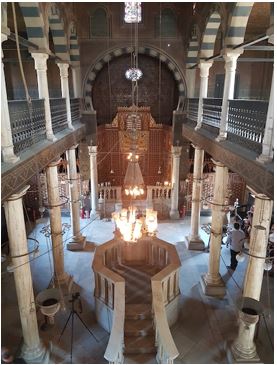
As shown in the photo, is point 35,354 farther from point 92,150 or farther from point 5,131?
point 92,150

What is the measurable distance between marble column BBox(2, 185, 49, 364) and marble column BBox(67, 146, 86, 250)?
4111 millimetres

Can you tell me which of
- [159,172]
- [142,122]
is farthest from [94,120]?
[159,172]

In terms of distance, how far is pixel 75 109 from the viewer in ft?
35.5

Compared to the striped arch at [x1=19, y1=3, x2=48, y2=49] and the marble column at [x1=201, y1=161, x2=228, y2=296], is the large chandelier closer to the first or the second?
the marble column at [x1=201, y1=161, x2=228, y2=296]

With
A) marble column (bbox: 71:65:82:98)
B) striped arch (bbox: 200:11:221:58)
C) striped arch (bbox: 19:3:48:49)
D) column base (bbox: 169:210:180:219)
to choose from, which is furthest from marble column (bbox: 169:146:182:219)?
striped arch (bbox: 19:3:48:49)

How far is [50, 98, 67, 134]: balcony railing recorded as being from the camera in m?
7.66

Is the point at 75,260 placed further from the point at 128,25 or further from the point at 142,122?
the point at 128,25

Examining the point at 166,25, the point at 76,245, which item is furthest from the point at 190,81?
the point at 76,245

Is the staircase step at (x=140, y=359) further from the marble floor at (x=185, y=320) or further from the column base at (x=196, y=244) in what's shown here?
the column base at (x=196, y=244)

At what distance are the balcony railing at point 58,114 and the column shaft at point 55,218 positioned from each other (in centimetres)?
128

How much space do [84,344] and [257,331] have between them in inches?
137

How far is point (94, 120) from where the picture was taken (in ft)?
38.1

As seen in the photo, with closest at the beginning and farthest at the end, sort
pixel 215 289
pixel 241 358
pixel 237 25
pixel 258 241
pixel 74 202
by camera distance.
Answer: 1. pixel 258 241
2. pixel 241 358
3. pixel 237 25
4. pixel 215 289
5. pixel 74 202

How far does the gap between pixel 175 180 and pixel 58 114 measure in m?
5.57
